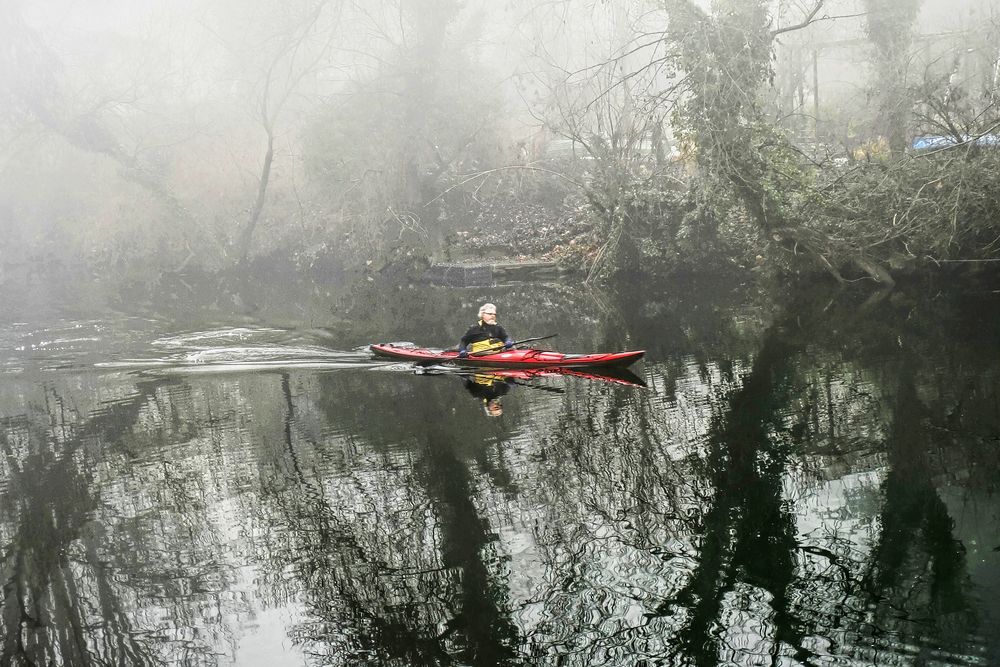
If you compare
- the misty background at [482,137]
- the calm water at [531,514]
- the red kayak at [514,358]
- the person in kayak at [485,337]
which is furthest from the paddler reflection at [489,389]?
the misty background at [482,137]

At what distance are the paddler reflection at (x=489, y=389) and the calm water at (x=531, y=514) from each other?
131 millimetres

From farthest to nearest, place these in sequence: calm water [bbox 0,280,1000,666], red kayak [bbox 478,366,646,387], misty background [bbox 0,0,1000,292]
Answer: misty background [bbox 0,0,1000,292]
red kayak [bbox 478,366,646,387]
calm water [bbox 0,280,1000,666]

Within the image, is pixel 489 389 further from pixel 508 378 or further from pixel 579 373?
pixel 579 373

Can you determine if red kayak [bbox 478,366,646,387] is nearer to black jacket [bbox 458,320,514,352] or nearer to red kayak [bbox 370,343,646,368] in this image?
red kayak [bbox 370,343,646,368]

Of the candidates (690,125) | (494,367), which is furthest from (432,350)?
(690,125)

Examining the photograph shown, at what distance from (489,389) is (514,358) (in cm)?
93

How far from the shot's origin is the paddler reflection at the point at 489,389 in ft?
36.2

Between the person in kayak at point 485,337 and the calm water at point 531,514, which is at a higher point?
the person in kayak at point 485,337

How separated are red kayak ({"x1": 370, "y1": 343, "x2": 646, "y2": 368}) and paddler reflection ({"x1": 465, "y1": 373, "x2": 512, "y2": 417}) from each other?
0.27 metres

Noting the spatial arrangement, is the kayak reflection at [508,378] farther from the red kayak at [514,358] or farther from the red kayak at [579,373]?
the red kayak at [514,358]

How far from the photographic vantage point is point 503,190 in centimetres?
2998

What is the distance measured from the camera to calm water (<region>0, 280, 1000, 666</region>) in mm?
5508

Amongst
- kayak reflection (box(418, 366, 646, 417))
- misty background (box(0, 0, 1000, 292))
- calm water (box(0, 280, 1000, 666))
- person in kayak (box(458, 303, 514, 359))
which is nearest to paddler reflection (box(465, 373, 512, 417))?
kayak reflection (box(418, 366, 646, 417))

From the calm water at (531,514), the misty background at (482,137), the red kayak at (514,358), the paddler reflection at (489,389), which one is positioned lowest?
the calm water at (531,514)
